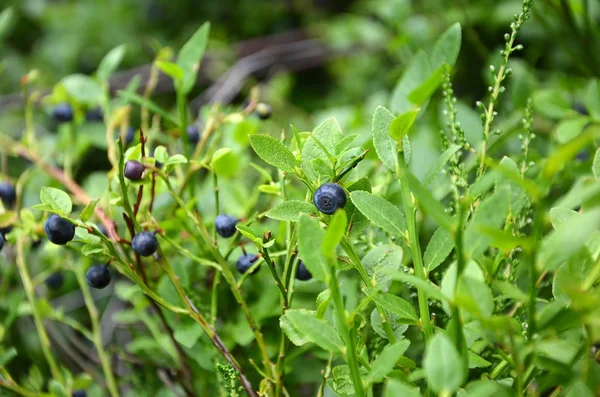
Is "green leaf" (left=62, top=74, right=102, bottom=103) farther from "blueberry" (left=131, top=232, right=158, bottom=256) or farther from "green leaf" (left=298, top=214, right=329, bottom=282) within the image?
"green leaf" (left=298, top=214, right=329, bottom=282)

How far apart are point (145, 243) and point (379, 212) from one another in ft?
0.83

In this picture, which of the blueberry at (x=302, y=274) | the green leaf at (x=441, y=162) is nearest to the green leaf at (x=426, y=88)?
the green leaf at (x=441, y=162)

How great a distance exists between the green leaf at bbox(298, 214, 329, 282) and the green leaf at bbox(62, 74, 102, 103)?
0.75m

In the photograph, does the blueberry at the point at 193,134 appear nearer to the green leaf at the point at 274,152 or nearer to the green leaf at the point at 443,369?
the green leaf at the point at 274,152

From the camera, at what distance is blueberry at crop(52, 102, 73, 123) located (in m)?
1.03

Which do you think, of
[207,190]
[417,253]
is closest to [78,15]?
[207,190]

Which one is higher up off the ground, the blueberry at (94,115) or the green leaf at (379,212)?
the green leaf at (379,212)

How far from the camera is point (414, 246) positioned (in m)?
0.51

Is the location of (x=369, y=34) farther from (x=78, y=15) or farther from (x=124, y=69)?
(x=78, y=15)

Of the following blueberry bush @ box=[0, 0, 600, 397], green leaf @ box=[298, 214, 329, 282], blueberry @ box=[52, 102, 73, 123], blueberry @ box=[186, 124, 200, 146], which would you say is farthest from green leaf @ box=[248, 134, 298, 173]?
blueberry @ box=[52, 102, 73, 123]

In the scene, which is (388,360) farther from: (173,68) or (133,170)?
(173,68)

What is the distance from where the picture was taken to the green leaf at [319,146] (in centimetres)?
55

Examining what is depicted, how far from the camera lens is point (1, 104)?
1648mm

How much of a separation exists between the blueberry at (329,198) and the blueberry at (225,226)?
20 centimetres
